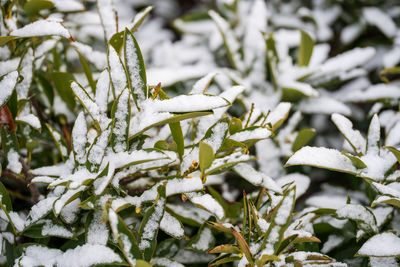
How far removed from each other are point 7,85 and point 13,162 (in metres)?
0.17

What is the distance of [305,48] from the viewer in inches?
43.6

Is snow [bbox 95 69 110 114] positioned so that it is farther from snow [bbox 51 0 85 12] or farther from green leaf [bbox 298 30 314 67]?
green leaf [bbox 298 30 314 67]

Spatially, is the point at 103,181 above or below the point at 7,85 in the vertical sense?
below

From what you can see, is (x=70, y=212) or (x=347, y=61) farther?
(x=347, y=61)

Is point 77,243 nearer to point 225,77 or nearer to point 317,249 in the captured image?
point 317,249

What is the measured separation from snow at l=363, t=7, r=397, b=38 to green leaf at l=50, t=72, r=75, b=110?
1.09m

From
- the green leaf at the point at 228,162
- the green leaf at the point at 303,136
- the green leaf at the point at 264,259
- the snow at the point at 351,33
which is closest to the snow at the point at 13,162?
the green leaf at the point at 228,162

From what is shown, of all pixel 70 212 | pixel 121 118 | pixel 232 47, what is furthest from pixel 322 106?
pixel 70 212

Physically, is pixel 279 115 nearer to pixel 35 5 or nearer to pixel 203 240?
pixel 203 240

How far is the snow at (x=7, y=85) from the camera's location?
718 millimetres

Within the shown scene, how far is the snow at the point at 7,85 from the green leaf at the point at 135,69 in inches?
9.1

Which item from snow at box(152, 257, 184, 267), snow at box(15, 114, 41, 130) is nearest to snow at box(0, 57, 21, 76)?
snow at box(15, 114, 41, 130)

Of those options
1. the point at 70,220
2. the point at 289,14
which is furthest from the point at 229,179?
the point at 289,14

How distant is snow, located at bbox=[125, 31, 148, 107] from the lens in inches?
28.3
